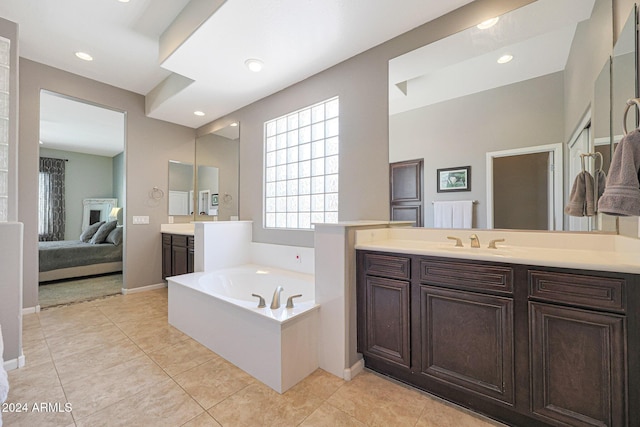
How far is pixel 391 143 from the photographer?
219cm

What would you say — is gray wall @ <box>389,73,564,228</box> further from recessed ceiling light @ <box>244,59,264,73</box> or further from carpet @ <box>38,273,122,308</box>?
carpet @ <box>38,273,122,308</box>

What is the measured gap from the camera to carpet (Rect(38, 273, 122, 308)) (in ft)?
10.9

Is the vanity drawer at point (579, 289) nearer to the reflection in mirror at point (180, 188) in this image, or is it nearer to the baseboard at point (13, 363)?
the baseboard at point (13, 363)

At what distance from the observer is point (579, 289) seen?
113cm

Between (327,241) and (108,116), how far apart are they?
469cm

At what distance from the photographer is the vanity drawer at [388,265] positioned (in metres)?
1.62

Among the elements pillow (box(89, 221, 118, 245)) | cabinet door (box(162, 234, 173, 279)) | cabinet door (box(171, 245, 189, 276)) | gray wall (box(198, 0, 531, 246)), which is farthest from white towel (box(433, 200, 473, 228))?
pillow (box(89, 221, 118, 245))

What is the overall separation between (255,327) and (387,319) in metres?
0.87

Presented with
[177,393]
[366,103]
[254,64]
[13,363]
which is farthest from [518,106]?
[13,363]

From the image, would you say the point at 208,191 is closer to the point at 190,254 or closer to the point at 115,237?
the point at 190,254

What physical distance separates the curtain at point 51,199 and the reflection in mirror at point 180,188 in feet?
14.3

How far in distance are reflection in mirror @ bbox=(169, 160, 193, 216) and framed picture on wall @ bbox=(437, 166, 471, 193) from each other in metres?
3.80

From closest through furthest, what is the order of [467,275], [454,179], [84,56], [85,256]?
[467,275], [454,179], [84,56], [85,256]

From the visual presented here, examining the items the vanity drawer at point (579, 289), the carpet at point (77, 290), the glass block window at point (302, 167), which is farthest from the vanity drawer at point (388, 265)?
the carpet at point (77, 290)
